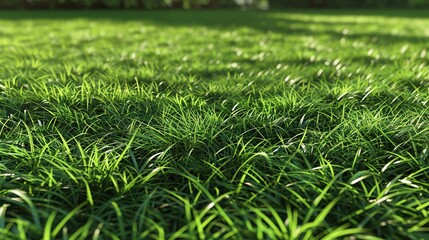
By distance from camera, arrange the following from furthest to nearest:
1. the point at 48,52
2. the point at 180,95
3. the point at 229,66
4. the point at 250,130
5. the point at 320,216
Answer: the point at 48,52, the point at 229,66, the point at 180,95, the point at 250,130, the point at 320,216

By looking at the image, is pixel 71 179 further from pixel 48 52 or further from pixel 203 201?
pixel 48 52

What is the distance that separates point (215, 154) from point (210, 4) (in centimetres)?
1867

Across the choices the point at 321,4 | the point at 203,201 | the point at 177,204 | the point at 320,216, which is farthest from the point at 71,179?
the point at 321,4

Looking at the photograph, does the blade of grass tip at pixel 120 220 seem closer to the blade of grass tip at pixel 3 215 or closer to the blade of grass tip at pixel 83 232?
the blade of grass tip at pixel 83 232

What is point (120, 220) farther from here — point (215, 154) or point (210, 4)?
point (210, 4)

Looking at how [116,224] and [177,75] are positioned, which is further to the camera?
[177,75]

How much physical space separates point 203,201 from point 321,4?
20099 millimetres

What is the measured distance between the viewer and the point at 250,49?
4.92m

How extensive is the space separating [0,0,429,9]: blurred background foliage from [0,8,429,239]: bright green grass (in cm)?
1396

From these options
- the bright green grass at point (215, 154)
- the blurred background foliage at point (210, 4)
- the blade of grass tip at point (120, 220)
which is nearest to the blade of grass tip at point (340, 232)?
the bright green grass at point (215, 154)

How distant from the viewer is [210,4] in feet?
64.5

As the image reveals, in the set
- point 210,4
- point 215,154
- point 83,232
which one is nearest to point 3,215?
point 83,232

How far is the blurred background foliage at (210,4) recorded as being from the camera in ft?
52.6

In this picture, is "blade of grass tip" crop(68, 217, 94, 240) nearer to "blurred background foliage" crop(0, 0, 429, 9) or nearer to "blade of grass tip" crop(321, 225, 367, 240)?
"blade of grass tip" crop(321, 225, 367, 240)
